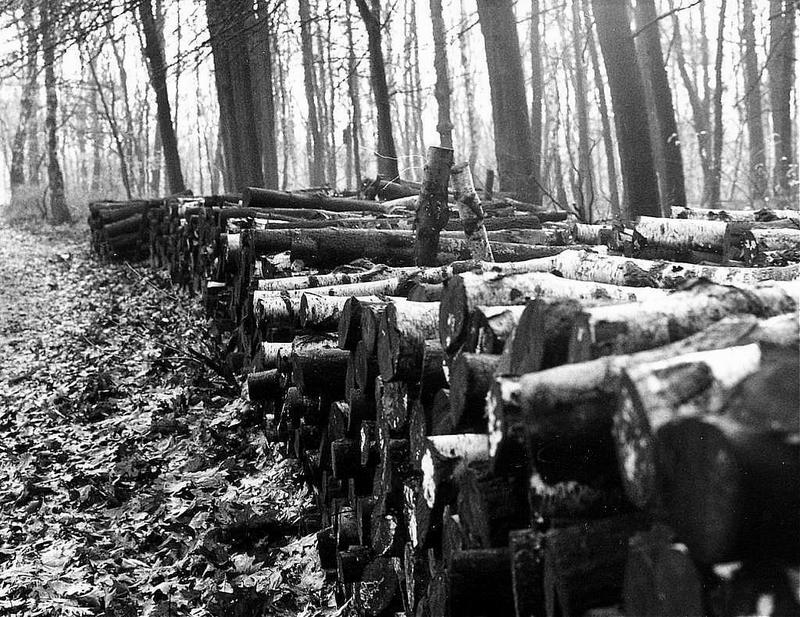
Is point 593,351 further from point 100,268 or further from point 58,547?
point 100,268

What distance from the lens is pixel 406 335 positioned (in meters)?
2.83

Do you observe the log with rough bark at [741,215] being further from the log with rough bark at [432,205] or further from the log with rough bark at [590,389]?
the log with rough bark at [590,389]

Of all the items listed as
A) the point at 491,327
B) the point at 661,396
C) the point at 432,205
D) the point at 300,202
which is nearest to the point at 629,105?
the point at 300,202

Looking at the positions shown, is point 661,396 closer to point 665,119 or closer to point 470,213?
point 470,213

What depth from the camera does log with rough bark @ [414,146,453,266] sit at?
16.8 feet

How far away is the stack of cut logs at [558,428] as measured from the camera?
3.78 ft

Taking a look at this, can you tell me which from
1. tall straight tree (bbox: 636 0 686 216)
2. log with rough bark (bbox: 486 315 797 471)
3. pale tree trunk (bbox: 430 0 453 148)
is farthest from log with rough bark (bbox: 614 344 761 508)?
pale tree trunk (bbox: 430 0 453 148)

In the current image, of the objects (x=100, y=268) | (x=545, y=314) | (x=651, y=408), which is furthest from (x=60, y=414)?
(x=100, y=268)

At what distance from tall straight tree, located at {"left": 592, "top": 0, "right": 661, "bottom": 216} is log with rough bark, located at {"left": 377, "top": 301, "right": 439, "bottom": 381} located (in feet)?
25.1

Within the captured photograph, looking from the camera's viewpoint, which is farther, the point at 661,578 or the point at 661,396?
the point at 661,578

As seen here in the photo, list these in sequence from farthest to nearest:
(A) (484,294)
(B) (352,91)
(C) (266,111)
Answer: (B) (352,91), (C) (266,111), (A) (484,294)

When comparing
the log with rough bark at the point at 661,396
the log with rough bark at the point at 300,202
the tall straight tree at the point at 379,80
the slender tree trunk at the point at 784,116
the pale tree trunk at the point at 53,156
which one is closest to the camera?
the log with rough bark at the point at 661,396

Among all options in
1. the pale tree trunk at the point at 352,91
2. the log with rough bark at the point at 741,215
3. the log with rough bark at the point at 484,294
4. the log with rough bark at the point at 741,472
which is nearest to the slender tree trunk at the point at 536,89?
the pale tree trunk at the point at 352,91

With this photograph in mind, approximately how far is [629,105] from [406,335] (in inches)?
322
